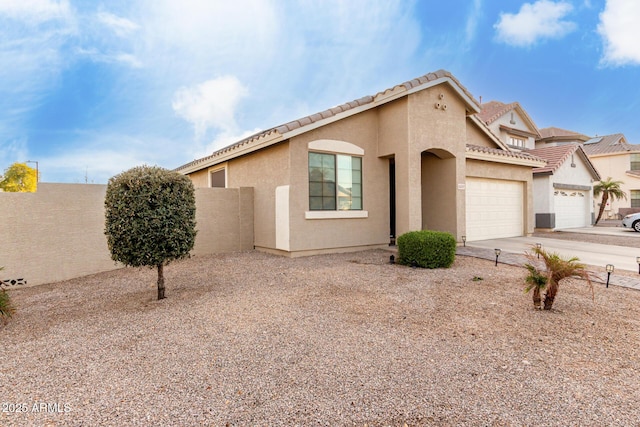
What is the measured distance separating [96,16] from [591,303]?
14087 mm

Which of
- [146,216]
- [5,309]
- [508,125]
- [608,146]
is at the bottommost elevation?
[5,309]

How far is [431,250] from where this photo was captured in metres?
8.07

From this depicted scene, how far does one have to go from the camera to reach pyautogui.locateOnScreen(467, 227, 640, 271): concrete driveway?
29.3ft

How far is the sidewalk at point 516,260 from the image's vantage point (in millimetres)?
6645

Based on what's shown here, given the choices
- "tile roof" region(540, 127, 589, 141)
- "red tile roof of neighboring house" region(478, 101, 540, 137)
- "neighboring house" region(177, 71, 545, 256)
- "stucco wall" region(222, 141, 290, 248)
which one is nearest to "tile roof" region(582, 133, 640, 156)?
"tile roof" region(540, 127, 589, 141)

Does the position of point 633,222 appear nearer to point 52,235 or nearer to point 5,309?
point 5,309

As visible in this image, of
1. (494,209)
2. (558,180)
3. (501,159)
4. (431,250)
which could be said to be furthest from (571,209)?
(431,250)

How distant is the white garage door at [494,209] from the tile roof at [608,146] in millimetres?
24781

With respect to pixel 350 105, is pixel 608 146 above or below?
above

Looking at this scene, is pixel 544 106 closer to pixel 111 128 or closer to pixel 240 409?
pixel 111 128

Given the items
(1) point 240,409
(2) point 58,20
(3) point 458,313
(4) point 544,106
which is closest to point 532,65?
(4) point 544,106

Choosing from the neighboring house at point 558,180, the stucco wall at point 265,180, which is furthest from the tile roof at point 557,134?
the stucco wall at point 265,180

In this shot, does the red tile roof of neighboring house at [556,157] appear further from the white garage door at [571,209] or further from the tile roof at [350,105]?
the tile roof at [350,105]

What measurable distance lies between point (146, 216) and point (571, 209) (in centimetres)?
→ 2132
